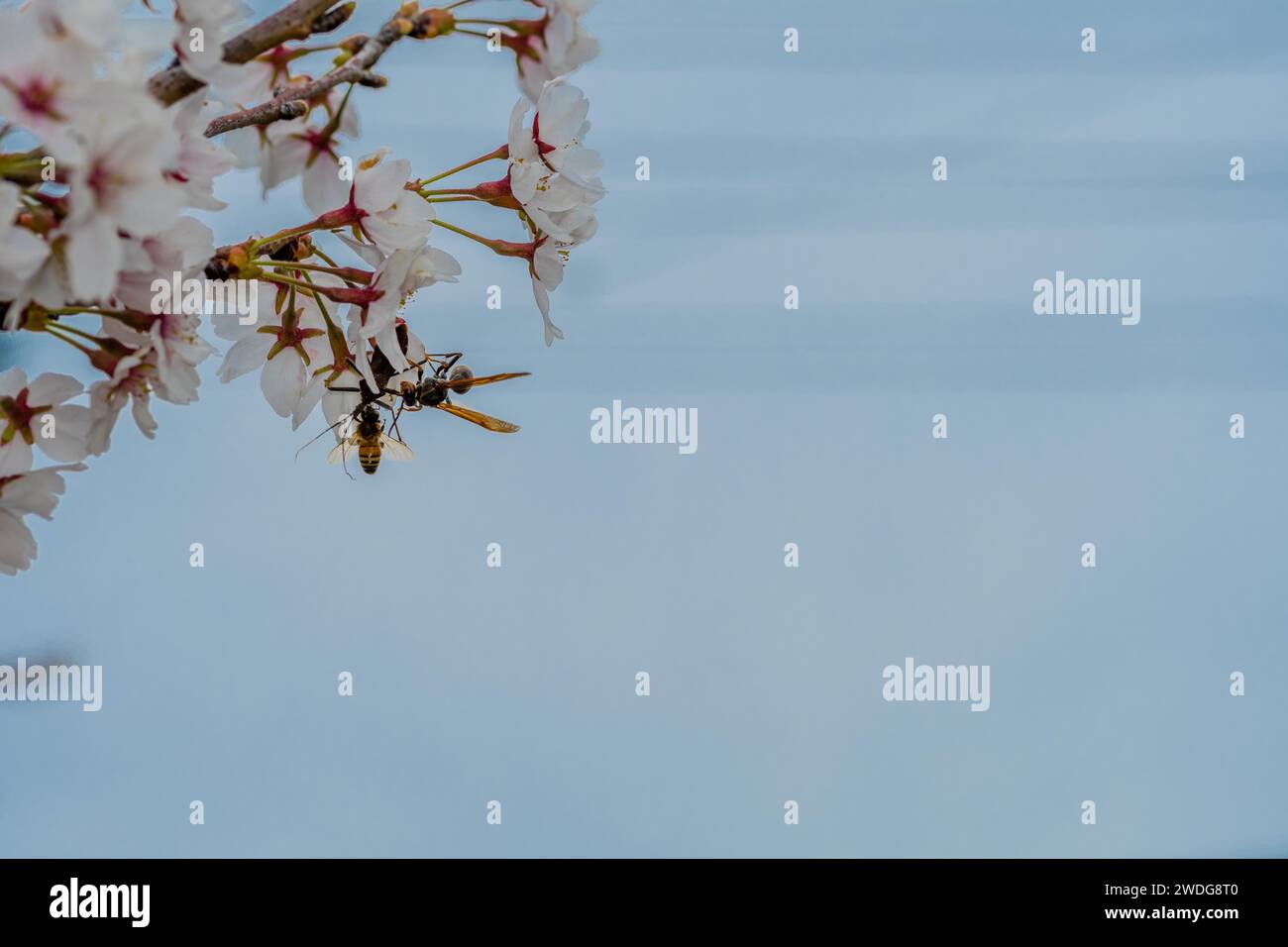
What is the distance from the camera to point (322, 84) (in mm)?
410

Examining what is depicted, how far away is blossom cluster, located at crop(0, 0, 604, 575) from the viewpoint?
1.00 feet

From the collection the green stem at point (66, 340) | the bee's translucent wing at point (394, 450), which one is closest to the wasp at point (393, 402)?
the bee's translucent wing at point (394, 450)

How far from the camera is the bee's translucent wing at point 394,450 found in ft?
2.62

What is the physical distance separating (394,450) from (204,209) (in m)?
0.43

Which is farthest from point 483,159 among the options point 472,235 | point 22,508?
point 22,508

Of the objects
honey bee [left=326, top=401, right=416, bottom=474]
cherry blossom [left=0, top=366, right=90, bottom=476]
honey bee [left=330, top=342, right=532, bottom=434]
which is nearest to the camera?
cherry blossom [left=0, top=366, right=90, bottom=476]

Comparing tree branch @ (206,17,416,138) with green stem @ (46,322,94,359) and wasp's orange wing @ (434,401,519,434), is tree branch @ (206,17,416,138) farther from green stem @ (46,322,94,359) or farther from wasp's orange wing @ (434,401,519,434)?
wasp's orange wing @ (434,401,519,434)

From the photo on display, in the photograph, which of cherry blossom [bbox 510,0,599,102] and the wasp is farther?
the wasp

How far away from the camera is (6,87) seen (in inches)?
12.0

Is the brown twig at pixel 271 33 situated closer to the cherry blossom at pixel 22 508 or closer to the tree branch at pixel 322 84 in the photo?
the tree branch at pixel 322 84

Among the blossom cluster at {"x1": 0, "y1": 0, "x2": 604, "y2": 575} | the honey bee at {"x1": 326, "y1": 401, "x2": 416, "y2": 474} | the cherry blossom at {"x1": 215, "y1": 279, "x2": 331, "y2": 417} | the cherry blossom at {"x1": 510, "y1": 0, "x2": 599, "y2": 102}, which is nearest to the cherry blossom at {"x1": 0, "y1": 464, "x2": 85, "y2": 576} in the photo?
the blossom cluster at {"x1": 0, "y1": 0, "x2": 604, "y2": 575}

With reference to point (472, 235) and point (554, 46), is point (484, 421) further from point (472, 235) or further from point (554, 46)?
point (554, 46)
